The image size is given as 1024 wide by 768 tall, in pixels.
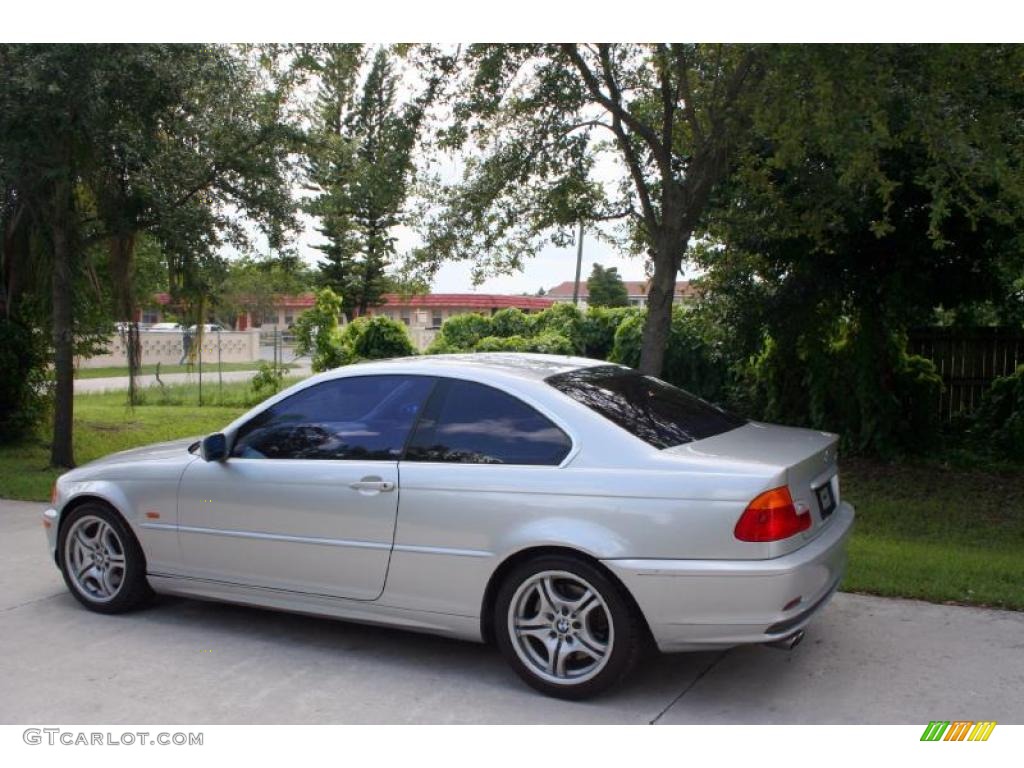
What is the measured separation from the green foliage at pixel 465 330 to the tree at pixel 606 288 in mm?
35593

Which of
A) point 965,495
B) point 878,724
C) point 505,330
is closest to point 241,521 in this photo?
point 878,724

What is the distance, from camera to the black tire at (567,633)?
170 inches

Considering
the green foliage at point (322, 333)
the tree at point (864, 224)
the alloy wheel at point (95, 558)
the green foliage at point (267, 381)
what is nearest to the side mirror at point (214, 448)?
the alloy wheel at point (95, 558)

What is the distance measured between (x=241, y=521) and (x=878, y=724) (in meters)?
3.36

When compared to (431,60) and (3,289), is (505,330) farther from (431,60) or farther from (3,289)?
(431,60)

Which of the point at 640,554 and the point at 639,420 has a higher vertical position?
the point at 639,420

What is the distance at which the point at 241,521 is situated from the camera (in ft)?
17.4

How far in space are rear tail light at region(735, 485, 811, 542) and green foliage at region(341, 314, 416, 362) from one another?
581 inches

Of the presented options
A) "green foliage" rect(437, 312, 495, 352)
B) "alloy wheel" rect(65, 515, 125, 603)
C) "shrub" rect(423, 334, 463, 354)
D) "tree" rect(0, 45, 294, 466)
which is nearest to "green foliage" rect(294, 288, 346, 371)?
"shrub" rect(423, 334, 463, 354)

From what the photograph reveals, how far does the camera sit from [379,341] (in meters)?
18.8

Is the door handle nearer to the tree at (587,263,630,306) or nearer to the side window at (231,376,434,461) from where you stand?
the side window at (231,376,434,461)

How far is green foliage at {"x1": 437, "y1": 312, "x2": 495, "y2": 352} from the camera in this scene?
20.0m

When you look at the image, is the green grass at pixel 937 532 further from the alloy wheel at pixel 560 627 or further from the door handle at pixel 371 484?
the door handle at pixel 371 484
